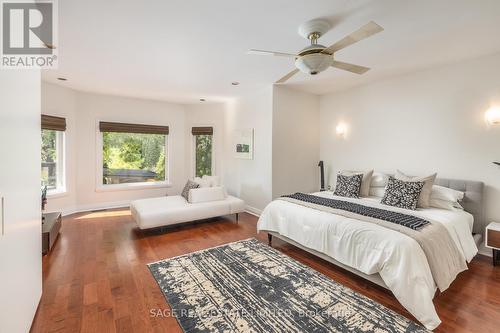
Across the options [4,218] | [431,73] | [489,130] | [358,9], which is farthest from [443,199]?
[4,218]

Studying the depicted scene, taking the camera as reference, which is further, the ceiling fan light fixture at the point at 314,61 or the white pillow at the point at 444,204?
the white pillow at the point at 444,204

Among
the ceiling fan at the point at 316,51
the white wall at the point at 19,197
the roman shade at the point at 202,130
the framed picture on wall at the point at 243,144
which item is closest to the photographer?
the white wall at the point at 19,197

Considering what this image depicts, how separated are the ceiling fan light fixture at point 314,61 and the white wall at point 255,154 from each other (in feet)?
Result: 7.49

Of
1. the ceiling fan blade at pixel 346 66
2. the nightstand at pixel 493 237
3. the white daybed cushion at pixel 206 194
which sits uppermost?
the ceiling fan blade at pixel 346 66

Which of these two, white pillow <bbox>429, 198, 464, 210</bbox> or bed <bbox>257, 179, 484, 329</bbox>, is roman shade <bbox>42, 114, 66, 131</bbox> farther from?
white pillow <bbox>429, 198, 464, 210</bbox>

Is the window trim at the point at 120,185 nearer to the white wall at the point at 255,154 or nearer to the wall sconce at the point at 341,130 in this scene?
the white wall at the point at 255,154

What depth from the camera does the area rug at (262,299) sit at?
189 centimetres

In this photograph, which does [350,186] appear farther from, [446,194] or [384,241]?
[384,241]

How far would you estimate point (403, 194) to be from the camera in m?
3.07

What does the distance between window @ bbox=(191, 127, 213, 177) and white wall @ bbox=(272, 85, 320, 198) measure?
2429 millimetres

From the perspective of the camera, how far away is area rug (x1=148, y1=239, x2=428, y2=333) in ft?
6.20

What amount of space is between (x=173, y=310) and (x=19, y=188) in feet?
4.97

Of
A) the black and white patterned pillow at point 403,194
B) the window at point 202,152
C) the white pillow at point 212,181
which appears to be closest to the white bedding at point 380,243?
the black and white patterned pillow at point 403,194

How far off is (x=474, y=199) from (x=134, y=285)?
4358mm
